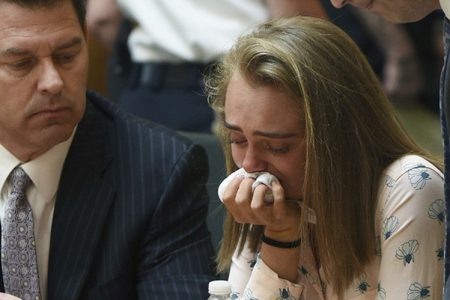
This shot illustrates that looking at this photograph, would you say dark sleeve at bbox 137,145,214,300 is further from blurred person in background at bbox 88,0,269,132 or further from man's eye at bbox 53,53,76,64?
blurred person in background at bbox 88,0,269,132

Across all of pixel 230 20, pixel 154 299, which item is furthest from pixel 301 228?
pixel 230 20

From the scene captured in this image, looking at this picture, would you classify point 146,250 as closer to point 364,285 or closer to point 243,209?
point 243,209

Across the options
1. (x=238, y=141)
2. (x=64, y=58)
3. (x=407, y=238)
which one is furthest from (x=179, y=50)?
(x=407, y=238)

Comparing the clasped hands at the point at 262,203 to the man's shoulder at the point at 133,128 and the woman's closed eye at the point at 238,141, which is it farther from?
the man's shoulder at the point at 133,128

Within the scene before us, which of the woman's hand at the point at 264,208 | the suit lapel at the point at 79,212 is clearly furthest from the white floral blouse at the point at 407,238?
the suit lapel at the point at 79,212

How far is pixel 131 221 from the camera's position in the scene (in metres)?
2.55

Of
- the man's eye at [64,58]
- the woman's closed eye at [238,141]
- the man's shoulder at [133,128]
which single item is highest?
the man's eye at [64,58]

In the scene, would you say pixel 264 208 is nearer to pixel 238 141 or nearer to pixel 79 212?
pixel 238 141

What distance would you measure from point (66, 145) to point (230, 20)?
3.37 ft

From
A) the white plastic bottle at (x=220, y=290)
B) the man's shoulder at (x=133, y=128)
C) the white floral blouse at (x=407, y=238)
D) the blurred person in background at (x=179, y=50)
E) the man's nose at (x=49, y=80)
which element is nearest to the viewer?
the white floral blouse at (x=407, y=238)

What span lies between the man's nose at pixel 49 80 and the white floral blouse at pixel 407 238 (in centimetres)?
68

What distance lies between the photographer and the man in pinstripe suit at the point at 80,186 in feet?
8.25

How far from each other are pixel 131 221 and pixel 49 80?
370mm

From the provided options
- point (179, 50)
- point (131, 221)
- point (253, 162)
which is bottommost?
point (131, 221)
